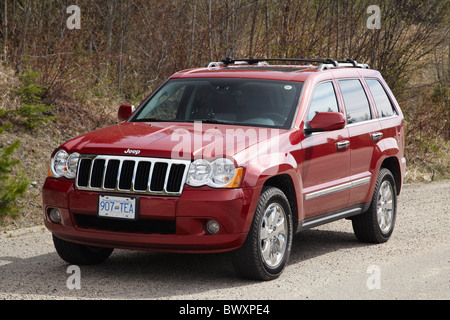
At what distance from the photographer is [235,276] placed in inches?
271

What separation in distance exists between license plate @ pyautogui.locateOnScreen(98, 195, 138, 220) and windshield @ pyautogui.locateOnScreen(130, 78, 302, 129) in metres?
1.46

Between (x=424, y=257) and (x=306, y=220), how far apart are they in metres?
1.41

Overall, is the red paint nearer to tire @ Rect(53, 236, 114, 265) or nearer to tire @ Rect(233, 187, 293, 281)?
tire @ Rect(233, 187, 293, 281)

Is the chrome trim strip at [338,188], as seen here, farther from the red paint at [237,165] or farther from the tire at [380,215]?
the tire at [380,215]

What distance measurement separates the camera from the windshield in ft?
24.3

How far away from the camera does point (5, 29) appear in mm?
13656

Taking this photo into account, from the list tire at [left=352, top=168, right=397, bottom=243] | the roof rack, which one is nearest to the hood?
the roof rack

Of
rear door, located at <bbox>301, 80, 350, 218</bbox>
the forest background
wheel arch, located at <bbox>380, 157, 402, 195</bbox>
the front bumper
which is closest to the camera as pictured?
the front bumper

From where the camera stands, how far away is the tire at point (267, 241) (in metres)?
6.46

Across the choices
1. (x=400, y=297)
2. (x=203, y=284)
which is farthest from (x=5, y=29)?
(x=400, y=297)

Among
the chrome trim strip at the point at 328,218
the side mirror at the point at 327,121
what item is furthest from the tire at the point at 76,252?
the side mirror at the point at 327,121

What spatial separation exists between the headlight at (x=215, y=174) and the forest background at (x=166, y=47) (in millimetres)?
5877

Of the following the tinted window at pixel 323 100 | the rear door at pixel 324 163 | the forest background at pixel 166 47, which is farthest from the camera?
the forest background at pixel 166 47

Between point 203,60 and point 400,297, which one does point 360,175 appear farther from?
point 203,60
